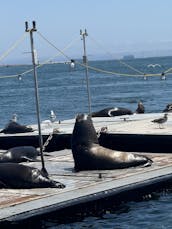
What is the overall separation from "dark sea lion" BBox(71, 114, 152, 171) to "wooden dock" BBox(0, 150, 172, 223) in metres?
0.20

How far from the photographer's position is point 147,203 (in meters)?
16.9

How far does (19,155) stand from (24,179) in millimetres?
4068

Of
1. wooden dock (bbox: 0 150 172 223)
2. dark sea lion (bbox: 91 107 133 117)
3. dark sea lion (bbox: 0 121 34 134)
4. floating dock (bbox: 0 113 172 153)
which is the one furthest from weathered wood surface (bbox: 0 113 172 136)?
wooden dock (bbox: 0 150 172 223)

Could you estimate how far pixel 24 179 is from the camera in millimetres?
16625

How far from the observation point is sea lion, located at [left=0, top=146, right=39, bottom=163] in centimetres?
2025

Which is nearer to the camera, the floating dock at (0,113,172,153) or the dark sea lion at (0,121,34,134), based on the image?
the floating dock at (0,113,172,153)

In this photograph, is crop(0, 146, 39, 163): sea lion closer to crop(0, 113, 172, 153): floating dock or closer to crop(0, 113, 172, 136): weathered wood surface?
crop(0, 113, 172, 153): floating dock

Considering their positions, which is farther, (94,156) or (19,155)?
(19,155)

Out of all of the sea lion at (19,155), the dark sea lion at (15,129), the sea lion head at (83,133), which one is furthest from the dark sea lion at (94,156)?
the dark sea lion at (15,129)

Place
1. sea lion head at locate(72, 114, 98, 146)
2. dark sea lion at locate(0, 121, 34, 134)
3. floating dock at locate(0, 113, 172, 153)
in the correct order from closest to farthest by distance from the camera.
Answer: sea lion head at locate(72, 114, 98, 146)
floating dock at locate(0, 113, 172, 153)
dark sea lion at locate(0, 121, 34, 134)

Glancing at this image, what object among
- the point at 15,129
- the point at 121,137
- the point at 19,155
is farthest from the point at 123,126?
the point at 19,155

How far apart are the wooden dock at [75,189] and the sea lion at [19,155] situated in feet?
2.94

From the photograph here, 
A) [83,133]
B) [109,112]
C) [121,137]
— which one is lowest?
[109,112]

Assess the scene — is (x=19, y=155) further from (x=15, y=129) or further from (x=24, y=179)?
(x=15, y=129)
